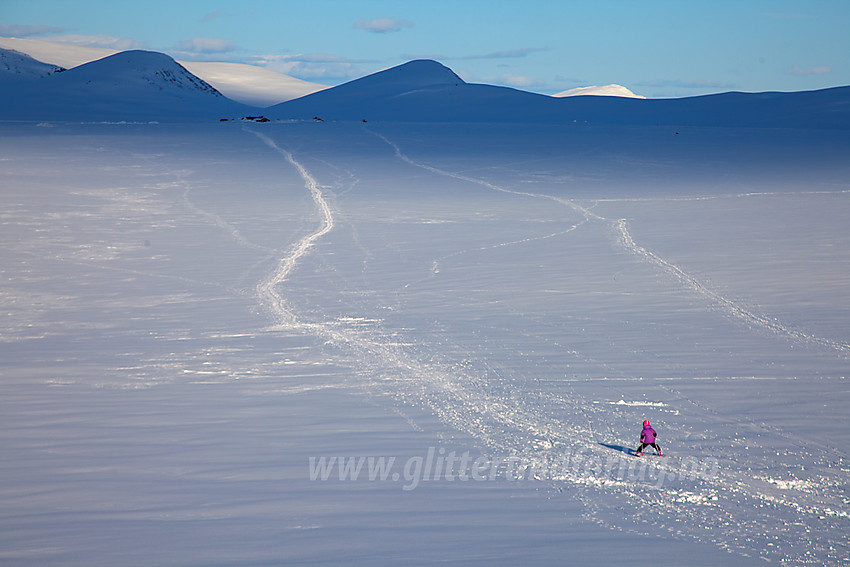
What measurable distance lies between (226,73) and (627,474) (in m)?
117

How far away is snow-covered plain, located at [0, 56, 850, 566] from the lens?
15.8 ft

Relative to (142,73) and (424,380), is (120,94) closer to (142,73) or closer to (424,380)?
(142,73)

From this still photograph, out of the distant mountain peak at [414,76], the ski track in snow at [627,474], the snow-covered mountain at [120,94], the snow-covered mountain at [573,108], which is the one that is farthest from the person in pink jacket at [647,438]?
the distant mountain peak at [414,76]

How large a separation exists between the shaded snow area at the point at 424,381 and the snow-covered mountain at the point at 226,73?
275 ft

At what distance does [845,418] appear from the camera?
21.4 feet

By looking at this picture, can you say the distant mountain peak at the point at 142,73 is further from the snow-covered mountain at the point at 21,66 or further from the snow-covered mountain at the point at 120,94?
the snow-covered mountain at the point at 21,66

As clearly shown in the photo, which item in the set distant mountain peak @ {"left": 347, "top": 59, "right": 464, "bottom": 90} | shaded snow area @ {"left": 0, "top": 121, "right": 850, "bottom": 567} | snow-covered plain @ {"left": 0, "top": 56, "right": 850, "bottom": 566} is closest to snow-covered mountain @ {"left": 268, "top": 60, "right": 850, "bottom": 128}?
distant mountain peak @ {"left": 347, "top": 59, "right": 464, "bottom": 90}

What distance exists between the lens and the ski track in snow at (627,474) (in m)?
4.77

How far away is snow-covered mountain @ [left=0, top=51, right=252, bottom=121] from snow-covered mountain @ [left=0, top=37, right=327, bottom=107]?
2832 cm

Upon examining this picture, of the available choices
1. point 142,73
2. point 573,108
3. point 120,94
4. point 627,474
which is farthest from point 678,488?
point 142,73

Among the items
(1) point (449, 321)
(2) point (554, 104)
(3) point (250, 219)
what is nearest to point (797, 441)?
(1) point (449, 321)

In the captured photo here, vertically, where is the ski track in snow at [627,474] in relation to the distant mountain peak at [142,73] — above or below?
below

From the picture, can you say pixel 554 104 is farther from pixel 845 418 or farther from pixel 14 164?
pixel 845 418

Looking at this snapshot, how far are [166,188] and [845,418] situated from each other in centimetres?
1879
